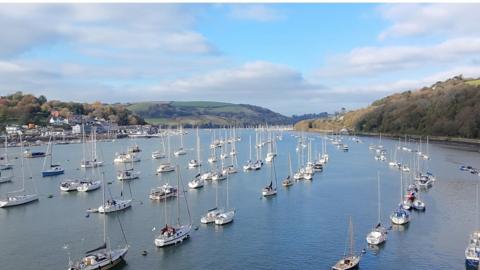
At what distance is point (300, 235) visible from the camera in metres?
28.1

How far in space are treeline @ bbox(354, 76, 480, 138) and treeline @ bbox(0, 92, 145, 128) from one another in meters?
87.2

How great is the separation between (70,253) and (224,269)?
8722 millimetres

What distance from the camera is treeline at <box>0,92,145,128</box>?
447 ft

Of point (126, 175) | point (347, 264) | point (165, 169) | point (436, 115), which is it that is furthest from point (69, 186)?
point (436, 115)

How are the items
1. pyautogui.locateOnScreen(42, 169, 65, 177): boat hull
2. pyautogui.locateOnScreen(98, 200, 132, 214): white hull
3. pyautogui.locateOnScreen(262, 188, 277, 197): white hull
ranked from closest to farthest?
pyautogui.locateOnScreen(98, 200, 132, 214): white hull < pyautogui.locateOnScreen(262, 188, 277, 197): white hull < pyautogui.locateOnScreen(42, 169, 65, 177): boat hull

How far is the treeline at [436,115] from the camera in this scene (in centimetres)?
9804

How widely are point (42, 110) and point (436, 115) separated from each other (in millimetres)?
116931

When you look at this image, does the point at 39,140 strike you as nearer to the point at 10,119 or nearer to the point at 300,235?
the point at 10,119

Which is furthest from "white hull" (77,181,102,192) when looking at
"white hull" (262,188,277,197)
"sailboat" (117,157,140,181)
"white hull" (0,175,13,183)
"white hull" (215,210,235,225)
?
"white hull" (215,210,235,225)

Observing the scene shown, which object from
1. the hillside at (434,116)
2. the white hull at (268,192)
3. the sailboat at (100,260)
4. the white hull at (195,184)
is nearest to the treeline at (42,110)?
the hillside at (434,116)

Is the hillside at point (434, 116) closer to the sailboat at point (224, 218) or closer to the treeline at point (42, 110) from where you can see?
the sailboat at point (224, 218)

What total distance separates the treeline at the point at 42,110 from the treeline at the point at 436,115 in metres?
87.2

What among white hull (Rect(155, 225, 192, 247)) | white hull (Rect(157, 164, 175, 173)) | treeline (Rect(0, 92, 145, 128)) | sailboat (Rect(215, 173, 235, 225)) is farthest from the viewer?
treeline (Rect(0, 92, 145, 128))

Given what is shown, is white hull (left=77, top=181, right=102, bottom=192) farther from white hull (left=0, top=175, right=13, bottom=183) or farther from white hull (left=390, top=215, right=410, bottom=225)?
white hull (left=390, top=215, right=410, bottom=225)
